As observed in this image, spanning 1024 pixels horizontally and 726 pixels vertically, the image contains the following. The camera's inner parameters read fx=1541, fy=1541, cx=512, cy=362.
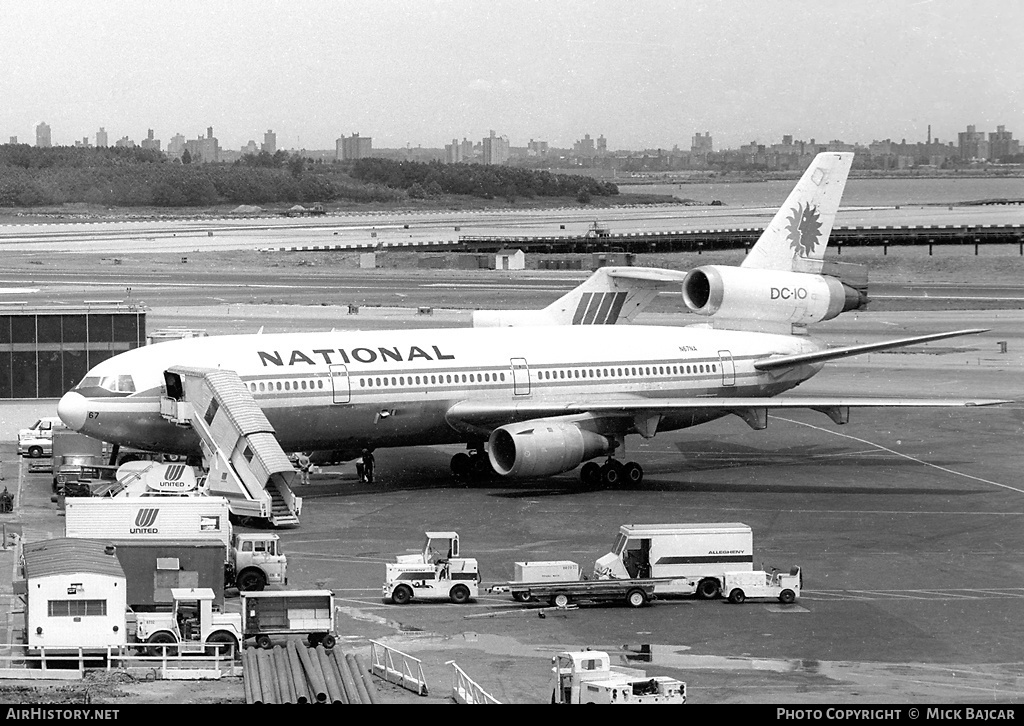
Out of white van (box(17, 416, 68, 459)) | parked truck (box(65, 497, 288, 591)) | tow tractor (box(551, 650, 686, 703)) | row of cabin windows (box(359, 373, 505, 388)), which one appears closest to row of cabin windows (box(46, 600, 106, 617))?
parked truck (box(65, 497, 288, 591))

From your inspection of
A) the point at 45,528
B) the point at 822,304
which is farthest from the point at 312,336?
the point at 822,304

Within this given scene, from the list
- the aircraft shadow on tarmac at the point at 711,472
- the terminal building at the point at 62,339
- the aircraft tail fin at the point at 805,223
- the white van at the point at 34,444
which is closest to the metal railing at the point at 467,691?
the aircraft shadow on tarmac at the point at 711,472

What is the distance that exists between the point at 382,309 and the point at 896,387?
1570 inches

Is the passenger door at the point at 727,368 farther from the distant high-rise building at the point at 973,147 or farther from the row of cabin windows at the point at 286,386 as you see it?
the distant high-rise building at the point at 973,147

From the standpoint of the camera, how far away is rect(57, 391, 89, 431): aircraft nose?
46.6 metres

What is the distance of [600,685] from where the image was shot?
24.9 metres

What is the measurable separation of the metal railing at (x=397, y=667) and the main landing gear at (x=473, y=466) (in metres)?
21.6

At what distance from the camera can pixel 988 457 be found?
184 ft

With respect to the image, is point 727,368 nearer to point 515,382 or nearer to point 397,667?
point 515,382

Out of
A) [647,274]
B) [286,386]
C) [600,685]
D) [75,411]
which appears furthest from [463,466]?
[600,685]

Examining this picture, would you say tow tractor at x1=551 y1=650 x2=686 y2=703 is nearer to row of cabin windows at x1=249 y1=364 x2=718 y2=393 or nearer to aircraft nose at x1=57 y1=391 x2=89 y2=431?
row of cabin windows at x1=249 y1=364 x2=718 y2=393

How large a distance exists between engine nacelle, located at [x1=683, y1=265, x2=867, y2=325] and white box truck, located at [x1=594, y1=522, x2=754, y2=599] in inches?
854

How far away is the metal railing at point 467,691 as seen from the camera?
25.6m

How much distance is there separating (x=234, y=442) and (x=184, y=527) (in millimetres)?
6506
